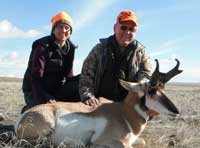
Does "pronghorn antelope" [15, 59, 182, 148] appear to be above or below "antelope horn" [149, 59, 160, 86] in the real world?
below

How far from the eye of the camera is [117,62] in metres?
7.27

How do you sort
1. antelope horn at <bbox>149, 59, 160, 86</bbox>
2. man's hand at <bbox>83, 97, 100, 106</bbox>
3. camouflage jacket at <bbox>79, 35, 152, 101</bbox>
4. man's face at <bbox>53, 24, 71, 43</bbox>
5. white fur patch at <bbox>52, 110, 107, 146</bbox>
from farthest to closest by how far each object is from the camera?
1. man's face at <bbox>53, 24, 71, 43</bbox>
2. camouflage jacket at <bbox>79, 35, 152, 101</bbox>
3. man's hand at <bbox>83, 97, 100, 106</bbox>
4. white fur patch at <bbox>52, 110, 107, 146</bbox>
5. antelope horn at <bbox>149, 59, 160, 86</bbox>

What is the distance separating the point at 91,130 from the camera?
5859 millimetres

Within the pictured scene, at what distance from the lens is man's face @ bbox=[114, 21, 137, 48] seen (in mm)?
7062

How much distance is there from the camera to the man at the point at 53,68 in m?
7.19

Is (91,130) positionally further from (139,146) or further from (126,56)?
(126,56)

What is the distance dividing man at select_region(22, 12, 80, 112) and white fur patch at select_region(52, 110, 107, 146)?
3.72 ft

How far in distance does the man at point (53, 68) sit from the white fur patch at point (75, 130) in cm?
113

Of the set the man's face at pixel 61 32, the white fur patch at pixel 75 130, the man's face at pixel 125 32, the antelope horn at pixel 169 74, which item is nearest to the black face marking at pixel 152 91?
the antelope horn at pixel 169 74

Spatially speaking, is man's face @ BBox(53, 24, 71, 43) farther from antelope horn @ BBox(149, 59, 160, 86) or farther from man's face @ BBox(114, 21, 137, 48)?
antelope horn @ BBox(149, 59, 160, 86)

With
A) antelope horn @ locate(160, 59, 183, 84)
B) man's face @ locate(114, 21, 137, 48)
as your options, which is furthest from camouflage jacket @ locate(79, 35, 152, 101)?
antelope horn @ locate(160, 59, 183, 84)

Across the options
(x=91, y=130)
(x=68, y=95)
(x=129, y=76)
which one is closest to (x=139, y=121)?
(x=91, y=130)

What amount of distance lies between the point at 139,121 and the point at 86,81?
4.59ft

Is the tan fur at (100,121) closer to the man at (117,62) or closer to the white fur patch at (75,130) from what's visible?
the white fur patch at (75,130)
